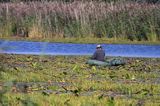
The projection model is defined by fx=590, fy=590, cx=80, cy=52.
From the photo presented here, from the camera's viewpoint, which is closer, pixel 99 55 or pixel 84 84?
pixel 84 84

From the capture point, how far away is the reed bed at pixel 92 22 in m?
25.2

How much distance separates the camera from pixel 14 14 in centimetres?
2644

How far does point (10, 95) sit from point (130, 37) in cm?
1733

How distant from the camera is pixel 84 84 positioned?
10773 mm

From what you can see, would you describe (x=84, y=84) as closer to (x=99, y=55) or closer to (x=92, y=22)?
(x=99, y=55)

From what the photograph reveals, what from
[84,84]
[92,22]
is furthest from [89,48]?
[84,84]

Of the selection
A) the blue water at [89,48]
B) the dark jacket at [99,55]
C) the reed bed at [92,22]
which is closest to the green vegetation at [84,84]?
the dark jacket at [99,55]

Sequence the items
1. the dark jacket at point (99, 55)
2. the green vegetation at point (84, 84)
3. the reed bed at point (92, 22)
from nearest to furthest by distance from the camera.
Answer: the green vegetation at point (84, 84)
the dark jacket at point (99, 55)
the reed bed at point (92, 22)

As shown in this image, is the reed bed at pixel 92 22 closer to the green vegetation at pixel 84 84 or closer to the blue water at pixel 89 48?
the blue water at pixel 89 48

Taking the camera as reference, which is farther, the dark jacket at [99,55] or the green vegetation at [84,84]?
the dark jacket at [99,55]

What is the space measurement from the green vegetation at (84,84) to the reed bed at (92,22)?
897cm

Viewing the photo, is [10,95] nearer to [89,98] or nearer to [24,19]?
[89,98]

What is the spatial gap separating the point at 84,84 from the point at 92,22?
14558 millimetres

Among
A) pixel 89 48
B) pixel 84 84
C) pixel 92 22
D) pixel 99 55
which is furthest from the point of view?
pixel 92 22
